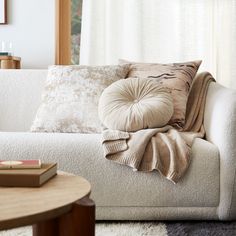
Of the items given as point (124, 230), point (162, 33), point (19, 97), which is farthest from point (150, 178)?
point (162, 33)

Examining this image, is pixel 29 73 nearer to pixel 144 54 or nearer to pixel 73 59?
pixel 73 59

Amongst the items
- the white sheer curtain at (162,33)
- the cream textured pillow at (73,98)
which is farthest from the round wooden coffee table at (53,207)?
the white sheer curtain at (162,33)

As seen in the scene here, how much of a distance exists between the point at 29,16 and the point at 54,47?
0.27 meters

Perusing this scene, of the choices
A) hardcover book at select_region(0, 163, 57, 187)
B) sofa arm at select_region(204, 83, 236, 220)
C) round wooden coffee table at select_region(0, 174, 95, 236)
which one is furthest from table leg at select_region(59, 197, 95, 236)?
sofa arm at select_region(204, 83, 236, 220)

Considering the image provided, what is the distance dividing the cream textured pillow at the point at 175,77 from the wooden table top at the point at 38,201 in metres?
1.24

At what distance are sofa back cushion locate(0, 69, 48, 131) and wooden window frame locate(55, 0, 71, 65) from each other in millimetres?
509

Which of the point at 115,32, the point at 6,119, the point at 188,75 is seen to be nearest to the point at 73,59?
the point at 115,32

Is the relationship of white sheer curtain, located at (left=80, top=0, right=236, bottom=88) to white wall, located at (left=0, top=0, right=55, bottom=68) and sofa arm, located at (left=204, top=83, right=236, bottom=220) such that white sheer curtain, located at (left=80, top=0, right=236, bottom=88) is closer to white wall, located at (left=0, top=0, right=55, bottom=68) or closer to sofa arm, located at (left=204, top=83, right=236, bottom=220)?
white wall, located at (left=0, top=0, right=55, bottom=68)

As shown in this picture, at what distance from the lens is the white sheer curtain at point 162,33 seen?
308 centimetres

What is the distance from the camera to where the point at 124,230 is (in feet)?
6.08

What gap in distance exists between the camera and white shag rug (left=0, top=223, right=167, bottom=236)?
5.88 feet

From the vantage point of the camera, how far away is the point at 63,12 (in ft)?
10.5

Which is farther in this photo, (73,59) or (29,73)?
(73,59)

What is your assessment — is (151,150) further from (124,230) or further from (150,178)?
(124,230)
